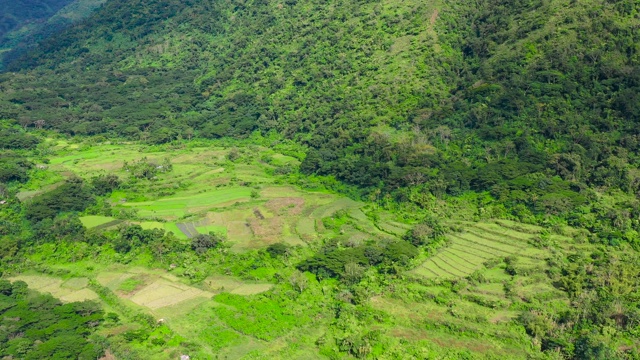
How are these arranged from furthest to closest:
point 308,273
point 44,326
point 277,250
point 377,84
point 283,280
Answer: point 377,84, point 277,250, point 308,273, point 283,280, point 44,326

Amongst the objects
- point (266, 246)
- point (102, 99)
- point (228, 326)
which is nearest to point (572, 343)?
point (228, 326)

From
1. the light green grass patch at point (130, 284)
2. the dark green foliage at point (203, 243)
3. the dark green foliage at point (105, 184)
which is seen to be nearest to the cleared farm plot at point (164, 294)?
the light green grass patch at point (130, 284)

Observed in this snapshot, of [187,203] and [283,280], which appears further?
[187,203]

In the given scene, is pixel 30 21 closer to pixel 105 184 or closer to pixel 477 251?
pixel 105 184

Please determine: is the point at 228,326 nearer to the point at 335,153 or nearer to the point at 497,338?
the point at 497,338

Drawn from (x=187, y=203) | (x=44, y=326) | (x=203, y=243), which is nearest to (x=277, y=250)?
(x=203, y=243)

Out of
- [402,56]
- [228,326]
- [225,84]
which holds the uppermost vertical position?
[402,56]

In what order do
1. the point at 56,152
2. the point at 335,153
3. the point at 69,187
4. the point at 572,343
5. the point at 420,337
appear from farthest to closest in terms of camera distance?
1. the point at 56,152
2. the point at 335,153
3. the point at 69,187
4. the point at 420,337
5. the point at 572,343

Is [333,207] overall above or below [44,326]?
below
